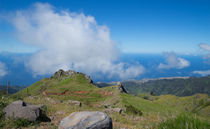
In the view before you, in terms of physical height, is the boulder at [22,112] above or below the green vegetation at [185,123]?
below

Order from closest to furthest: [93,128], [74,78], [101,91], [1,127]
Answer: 1. [93,128]
2. [1,127]
3. [101,91]
4. [74,78]

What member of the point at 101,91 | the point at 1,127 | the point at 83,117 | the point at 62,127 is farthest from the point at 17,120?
the point at 101,91

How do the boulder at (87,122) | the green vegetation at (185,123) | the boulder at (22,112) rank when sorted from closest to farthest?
the green vegetation at (185,123)
the boulder at (87,122)
the boulder at (22,112)

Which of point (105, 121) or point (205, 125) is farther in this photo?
point (105, 121)

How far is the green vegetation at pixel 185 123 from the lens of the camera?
329cm

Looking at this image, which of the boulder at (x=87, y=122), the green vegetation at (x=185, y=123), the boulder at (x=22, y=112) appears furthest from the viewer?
the boulder at (x=22, y=112)

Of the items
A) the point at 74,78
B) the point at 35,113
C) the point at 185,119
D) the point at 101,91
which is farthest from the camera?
the point at 74,78

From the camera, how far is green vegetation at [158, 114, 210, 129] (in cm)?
329

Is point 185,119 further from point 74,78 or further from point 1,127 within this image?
point 74,78

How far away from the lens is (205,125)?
331cm

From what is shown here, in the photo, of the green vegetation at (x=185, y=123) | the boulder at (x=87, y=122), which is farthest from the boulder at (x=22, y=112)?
the green vegetation at (x=185, y=123)

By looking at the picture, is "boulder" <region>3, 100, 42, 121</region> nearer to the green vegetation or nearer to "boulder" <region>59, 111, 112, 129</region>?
"boulder" <region>59, 111, 112, 129</region>

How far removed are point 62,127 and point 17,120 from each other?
13.3 feet

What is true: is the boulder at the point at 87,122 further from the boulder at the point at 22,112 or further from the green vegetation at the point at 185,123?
the green vegetation at the point at 185,123
